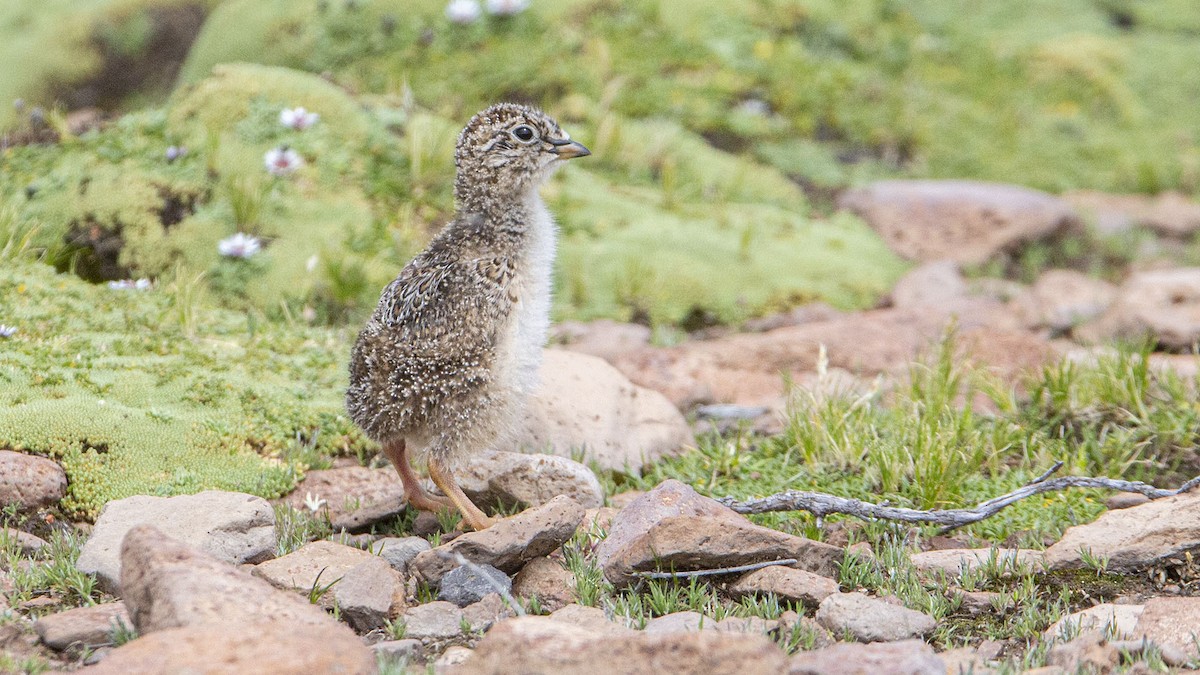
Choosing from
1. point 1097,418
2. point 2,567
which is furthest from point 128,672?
point 1097,418

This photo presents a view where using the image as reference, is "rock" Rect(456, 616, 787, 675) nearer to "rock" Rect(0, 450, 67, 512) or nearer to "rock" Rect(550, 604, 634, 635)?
"rock" Rect(550, 604, 634, 635)

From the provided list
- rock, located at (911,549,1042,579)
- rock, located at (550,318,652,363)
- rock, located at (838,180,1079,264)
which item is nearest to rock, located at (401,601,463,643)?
rock, located at (911,549,1042,579)

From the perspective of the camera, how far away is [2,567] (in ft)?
16.6

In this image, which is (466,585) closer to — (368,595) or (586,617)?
(368,595)

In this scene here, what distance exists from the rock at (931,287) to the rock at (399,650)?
5.78 meters

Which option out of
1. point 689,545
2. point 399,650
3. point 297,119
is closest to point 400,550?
point 399,650

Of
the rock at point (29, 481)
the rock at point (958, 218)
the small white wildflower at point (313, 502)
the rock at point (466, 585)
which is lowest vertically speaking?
the rock at point (958, 218)

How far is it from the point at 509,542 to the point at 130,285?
4.19 m

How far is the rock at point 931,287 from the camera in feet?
31.2

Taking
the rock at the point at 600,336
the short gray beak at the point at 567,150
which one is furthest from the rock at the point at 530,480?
the rock at the point at 600,336

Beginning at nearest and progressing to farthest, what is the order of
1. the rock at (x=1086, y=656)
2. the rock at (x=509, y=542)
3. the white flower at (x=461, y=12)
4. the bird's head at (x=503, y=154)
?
the rock at (x=1086, y=656)
the rock at (x=509, y=542)
the bird's head at (x=503, y=154)
the white flower at (x=461, y=12)

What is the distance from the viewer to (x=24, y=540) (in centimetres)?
532

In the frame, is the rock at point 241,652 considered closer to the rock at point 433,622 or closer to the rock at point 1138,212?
the rock at point 433,622

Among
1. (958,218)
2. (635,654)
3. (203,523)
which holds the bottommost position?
(958,218)
